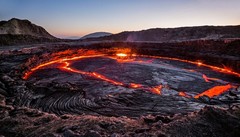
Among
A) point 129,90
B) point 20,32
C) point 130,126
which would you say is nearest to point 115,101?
point 129,90

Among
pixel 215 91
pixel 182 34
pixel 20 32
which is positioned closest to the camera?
pixel 215 91

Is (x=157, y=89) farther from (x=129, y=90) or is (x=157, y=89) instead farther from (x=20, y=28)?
(x=20, y=28)

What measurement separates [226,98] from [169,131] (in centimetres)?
445

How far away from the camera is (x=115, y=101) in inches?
262

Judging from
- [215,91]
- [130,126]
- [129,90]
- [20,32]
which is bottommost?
[215,91]

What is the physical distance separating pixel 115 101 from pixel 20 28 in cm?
3342

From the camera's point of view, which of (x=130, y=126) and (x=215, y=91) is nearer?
(x=130, y=126)

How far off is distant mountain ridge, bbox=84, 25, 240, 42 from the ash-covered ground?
1184 cm

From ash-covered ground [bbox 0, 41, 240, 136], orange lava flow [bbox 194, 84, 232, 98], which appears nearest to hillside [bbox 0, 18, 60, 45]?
ash-covered ground [bbox 0, 41, 240, 136]

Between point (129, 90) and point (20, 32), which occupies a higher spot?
point (20, 32)

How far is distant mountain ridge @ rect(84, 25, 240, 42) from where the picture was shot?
2262cm

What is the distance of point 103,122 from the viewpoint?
13.9 ft

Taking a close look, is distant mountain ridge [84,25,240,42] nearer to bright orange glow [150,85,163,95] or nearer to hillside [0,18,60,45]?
hillside [0,18,60,45]

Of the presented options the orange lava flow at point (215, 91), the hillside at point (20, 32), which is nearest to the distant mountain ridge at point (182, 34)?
the hillside at point (20, 32)
